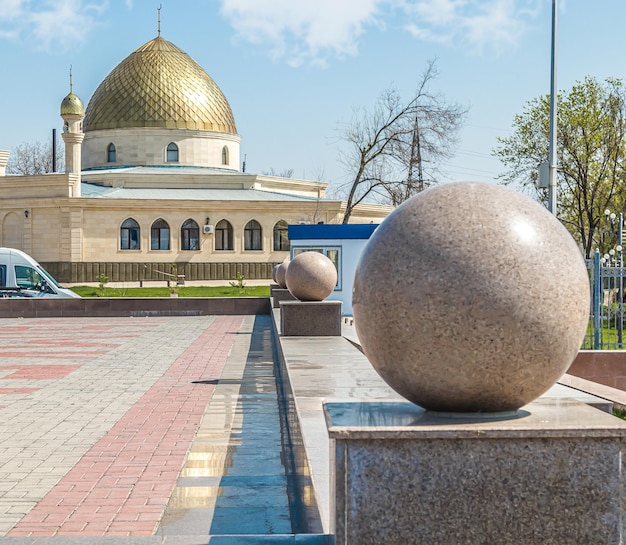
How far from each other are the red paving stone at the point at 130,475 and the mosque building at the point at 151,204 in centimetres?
3890

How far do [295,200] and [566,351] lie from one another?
4851 centimetres

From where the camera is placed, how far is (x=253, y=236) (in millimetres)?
53031

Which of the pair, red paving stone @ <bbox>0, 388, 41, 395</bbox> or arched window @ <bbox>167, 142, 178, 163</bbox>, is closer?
red paving stone @ <bbox>0, 388, 41, 395</bbox>

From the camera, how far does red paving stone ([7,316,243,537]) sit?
619cm

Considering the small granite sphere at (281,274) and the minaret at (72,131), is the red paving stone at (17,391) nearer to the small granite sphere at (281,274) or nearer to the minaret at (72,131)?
the small granite sphere at (281,274)

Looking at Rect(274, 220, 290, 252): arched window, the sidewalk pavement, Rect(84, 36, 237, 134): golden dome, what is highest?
Rect(84, 36, 237, 134): golden dome

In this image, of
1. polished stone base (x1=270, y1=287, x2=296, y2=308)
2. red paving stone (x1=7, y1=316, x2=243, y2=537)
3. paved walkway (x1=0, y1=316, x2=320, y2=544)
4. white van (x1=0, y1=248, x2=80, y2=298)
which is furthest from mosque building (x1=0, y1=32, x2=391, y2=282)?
red paving stone (x1=7, y1=316, x2=243, y2=537)

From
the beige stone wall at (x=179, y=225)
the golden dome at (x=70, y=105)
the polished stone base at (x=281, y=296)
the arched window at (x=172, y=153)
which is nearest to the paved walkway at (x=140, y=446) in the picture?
the polished stone base at (x=281, y=296)

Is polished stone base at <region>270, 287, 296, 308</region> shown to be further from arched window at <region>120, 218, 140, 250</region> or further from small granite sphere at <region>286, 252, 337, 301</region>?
arched window at <region>120, 218, 140, 250</region>

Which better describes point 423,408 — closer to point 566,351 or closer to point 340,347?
point 566,351

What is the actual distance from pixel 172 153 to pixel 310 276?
45.8 metres

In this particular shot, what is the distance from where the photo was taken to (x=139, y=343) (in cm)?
1975

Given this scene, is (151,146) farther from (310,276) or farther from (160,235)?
(310,276)

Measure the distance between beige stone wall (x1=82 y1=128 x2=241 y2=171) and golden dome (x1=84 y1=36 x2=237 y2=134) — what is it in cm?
46
